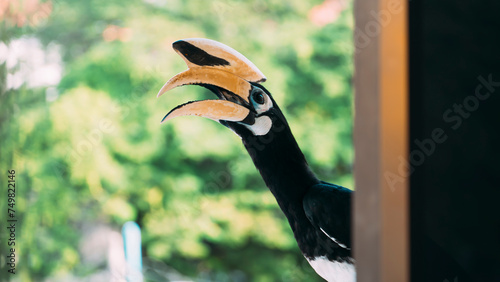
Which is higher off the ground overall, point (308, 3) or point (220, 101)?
point (308, 3)

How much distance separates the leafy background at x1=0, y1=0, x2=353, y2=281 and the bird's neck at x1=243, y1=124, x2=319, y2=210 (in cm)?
287

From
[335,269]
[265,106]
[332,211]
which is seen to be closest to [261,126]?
[265,106]

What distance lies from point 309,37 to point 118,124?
5.76 ft

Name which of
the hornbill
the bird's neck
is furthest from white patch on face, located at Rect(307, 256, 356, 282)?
the bird's neck

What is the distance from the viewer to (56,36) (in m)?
4.88

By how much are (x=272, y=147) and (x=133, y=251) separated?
3438 mm

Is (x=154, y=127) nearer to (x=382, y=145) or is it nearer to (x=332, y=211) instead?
(x=332, y=211)

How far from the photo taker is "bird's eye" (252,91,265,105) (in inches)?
60.0

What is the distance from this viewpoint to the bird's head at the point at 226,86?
1.45 metres
